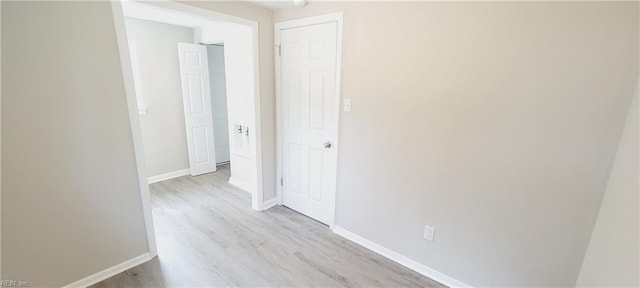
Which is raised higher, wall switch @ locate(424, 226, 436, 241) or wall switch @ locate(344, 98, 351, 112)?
wall switch @ locate(344, 98, 351, 112)

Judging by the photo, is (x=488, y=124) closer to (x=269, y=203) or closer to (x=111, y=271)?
(x=269, y=203)

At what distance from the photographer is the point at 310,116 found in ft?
8.80

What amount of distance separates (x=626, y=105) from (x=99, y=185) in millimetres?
3135

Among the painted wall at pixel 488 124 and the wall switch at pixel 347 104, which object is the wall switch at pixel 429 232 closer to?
the painted wall at pixel 488 124

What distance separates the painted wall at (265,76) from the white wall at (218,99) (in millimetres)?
1722

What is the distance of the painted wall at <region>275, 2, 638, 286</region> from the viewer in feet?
4.50

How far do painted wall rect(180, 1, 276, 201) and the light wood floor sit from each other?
1.53 feet

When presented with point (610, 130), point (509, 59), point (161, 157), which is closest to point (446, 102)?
point (509, 59)

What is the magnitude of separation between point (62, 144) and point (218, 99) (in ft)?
9.70

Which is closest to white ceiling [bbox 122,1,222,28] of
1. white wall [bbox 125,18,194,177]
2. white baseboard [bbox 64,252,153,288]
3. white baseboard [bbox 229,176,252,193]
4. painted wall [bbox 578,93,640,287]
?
white wall [bbox 125,18,194,177]

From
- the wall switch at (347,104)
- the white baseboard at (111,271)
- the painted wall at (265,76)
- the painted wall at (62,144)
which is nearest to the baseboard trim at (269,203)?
the painted wall at (265,76)

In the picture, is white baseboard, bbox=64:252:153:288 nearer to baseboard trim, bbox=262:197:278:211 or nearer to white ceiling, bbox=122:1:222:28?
baseboard trim, bbox=262:197:278:211

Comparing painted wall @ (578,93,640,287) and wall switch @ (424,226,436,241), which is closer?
painted wall @ (578,93,640,287)

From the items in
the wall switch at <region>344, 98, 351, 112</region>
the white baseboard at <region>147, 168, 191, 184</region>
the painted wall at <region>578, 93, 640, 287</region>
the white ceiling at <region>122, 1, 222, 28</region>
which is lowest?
the white baseboard at <region>147, 168, 191, 184</region>
